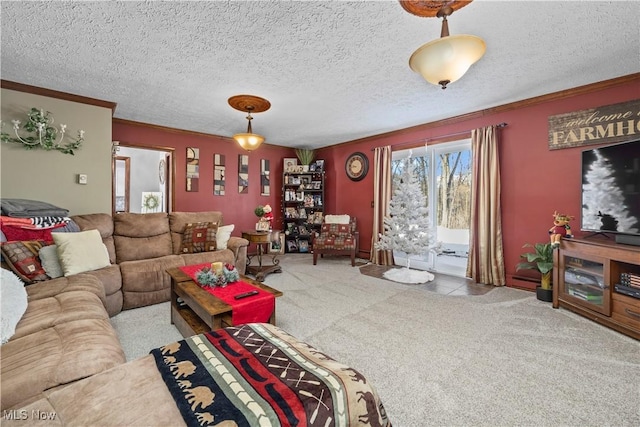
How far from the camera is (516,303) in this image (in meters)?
3.09

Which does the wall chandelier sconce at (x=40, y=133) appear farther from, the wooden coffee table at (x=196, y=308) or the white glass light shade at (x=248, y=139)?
the wooden coffee table at (x=196, y=308)

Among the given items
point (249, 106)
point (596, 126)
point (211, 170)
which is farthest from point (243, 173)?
point (596, 126)

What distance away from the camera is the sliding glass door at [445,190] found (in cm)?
453

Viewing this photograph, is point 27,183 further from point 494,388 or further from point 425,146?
point 425,146

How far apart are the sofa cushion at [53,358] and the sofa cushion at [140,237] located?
81.8 inches

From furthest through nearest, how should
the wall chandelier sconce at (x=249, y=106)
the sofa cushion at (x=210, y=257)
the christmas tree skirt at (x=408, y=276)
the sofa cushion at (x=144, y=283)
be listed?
the christmas tree skirt at (x=408, y=276) → the sofa cushion at (x=210, y=257) → the wall chandelier sconce at (x=249, y=106) → the sofa cushion at (x=144, y=283)

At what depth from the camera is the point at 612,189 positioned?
2654 mm

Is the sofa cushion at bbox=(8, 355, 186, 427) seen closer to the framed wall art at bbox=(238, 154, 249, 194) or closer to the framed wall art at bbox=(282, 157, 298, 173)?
the framed wall art at bbox=(238, 154, 249, 194)

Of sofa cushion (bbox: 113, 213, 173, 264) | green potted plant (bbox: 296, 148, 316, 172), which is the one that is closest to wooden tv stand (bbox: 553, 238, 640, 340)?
sofa cushion (bbox: 113, 213, 173, 264)

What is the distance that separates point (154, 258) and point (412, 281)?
3.44 metres

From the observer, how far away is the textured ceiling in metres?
1.90

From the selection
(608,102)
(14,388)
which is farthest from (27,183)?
(608,102)

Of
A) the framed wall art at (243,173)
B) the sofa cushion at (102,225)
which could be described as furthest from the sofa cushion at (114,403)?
the framed wall art at (243,173)

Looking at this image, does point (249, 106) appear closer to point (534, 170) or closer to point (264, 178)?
point (264, 178)
